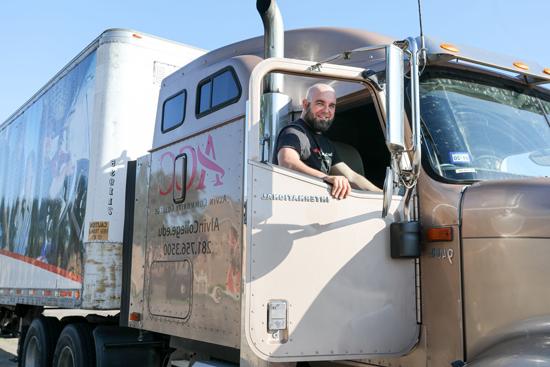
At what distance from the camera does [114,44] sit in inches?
237

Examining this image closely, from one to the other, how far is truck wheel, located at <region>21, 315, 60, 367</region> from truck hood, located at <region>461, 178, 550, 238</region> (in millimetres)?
5010

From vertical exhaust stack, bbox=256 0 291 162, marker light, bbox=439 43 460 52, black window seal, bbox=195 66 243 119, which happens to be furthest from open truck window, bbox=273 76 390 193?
marker light, bbox=439 43 460 52

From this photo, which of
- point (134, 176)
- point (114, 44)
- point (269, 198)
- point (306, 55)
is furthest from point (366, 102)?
point (114, 44)

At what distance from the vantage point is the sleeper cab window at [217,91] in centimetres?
418

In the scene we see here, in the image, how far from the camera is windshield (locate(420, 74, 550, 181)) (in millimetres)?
3227

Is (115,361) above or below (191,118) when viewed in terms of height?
below

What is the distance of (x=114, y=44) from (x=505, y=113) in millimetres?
3970

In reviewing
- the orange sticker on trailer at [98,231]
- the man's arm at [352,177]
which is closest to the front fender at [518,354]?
the man's arm at [352,177]

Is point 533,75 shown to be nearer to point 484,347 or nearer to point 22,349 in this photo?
point 484,347

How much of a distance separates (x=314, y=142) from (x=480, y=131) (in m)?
0.93

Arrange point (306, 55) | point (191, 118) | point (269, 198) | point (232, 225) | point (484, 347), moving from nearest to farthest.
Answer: point (484, 347)
point (269, 198)
point (232, 225)
point (306, 55)
point (191, 118)

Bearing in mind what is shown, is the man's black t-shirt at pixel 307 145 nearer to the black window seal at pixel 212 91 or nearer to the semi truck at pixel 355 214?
the semi truck at pixel 355 214

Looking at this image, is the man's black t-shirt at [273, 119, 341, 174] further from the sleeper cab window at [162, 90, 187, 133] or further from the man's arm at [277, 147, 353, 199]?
the sleeper cab window at [162, 90, 187, 133]

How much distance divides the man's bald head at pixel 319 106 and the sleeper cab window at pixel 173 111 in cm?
146
